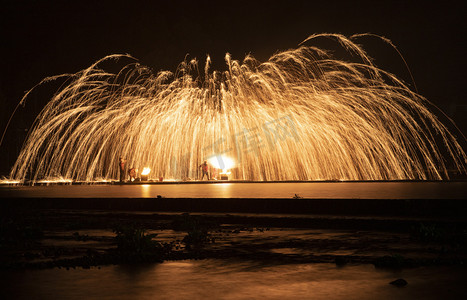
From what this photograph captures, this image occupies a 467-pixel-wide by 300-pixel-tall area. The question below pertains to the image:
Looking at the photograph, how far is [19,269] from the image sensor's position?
340 inches

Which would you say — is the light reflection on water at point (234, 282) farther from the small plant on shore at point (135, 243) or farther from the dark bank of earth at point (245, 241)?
the small plant on shore at point (135, 243)

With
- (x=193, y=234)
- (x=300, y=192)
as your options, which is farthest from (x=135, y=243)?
(x=300, y=192)

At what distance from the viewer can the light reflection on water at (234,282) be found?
6734 mm

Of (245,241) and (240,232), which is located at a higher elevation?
(240,232)

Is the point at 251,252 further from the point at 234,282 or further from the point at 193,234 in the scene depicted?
the point at 234,282

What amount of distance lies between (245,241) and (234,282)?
429 centimetres

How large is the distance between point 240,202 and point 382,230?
4681mm

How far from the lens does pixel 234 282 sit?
7.48m

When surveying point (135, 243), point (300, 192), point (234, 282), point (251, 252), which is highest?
point (300, 192)

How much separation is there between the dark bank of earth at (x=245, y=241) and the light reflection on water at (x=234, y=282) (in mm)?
642

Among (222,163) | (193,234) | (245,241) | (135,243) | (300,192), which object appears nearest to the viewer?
(135,243)

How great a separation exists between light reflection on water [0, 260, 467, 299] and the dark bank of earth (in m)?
0.64

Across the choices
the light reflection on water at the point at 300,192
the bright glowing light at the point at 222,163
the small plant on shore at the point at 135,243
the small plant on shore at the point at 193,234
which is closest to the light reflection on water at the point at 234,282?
the small plant on shore at the point at 135,243

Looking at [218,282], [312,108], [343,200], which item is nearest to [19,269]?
[218,282]
